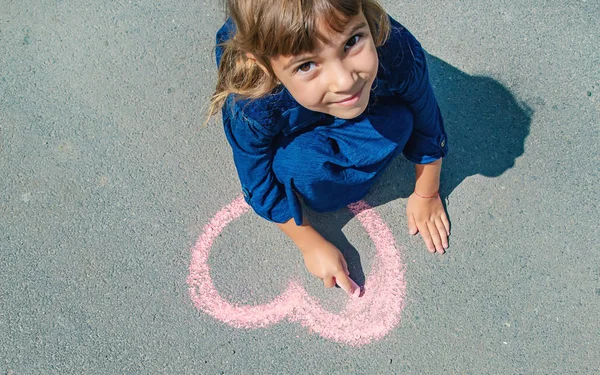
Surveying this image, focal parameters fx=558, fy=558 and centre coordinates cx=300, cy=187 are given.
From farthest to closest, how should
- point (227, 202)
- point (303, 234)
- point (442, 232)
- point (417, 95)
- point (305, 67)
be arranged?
point (227, 202)
point (442, 232)
point (303, 234)
point (417, 95)
point (305, 67)

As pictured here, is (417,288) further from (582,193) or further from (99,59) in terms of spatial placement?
(99,59)

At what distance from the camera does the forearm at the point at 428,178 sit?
224 centimetres

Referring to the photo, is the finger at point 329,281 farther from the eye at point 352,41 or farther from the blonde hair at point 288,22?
the eye at point 352,41

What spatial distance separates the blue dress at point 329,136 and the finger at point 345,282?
0.32 m

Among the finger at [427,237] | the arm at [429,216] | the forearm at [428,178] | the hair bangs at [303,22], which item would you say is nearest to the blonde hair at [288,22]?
the hair bangs at [303,22]

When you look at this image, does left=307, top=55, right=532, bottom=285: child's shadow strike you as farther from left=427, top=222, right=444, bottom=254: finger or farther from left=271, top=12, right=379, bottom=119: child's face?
left=271, top=12, right=379, bottom=119: child's face

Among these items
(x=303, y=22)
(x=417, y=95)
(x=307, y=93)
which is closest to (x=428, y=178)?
(x=417, y=95)

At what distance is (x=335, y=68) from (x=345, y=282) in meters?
1.08

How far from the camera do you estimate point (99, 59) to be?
2.74 m

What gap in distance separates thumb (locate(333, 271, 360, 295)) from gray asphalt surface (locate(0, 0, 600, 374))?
0.06 metres

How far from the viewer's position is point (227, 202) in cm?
249

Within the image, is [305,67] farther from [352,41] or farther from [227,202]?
[227,202]

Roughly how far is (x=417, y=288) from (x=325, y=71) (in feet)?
3.89

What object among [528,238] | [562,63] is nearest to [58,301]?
[528,238]
